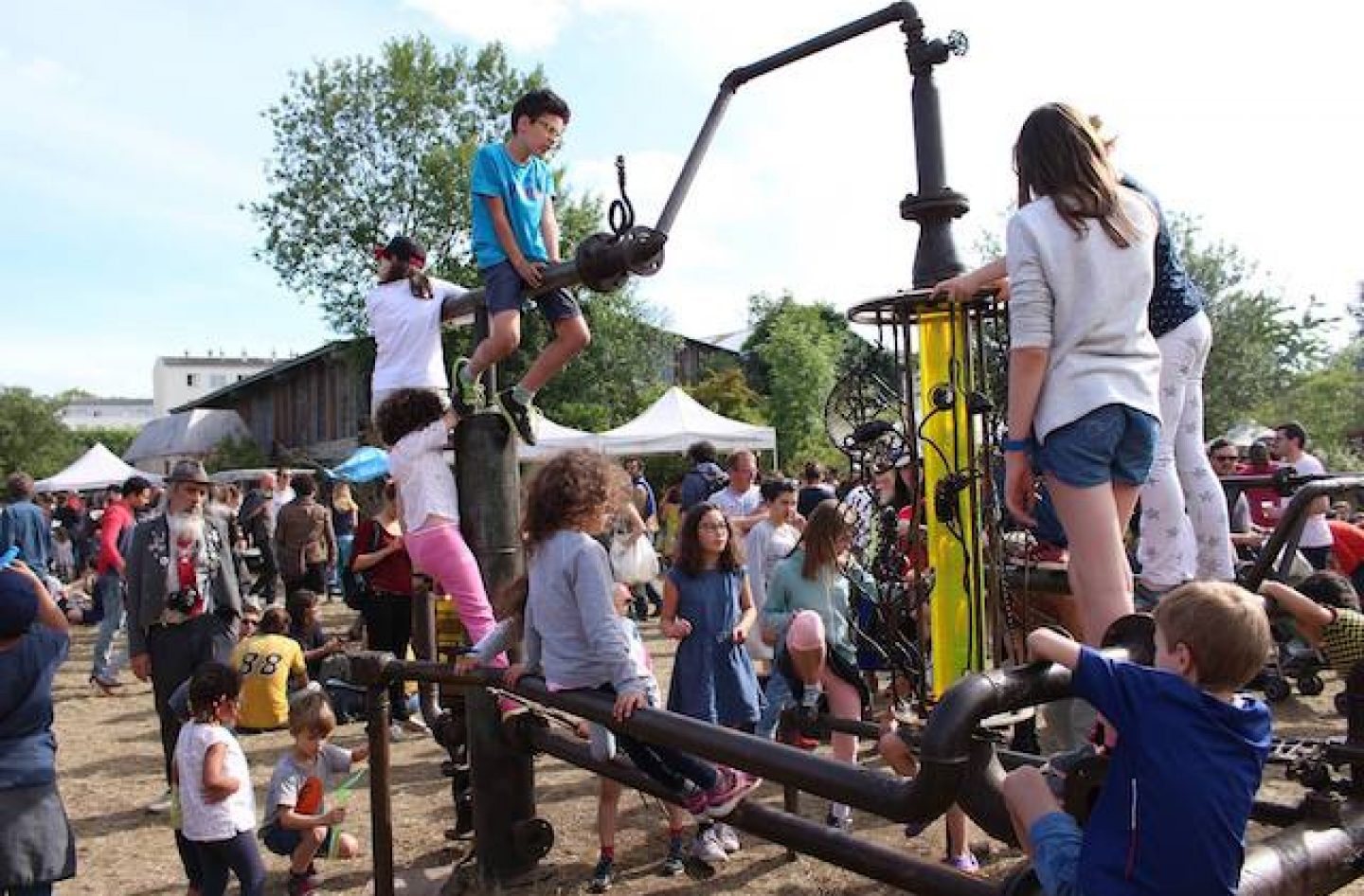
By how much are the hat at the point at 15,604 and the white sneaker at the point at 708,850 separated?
3071mm

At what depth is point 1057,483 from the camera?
8.25 feet

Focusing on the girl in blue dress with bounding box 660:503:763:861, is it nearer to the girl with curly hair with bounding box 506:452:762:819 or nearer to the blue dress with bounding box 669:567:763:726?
the blue dress with bounding box 669:567:763:726

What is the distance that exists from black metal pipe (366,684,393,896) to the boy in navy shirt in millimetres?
3173

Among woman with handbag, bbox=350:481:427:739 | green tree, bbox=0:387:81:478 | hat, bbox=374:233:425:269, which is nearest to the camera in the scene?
hat, bbox=374:233:425:269

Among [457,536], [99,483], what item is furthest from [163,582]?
[99,483]

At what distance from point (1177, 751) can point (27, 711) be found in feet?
12.7

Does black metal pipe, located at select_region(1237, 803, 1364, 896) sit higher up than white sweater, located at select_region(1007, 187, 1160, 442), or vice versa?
white sweater, located at select_region(1007, 187, 1160, 442)

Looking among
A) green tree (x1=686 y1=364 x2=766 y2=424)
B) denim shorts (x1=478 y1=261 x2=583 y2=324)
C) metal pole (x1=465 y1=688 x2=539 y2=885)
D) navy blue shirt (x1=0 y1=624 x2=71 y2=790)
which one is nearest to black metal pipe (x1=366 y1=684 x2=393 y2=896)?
metal pole (x1=465 y1=688 x2=539 y2=885)

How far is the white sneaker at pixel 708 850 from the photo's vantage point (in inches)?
209

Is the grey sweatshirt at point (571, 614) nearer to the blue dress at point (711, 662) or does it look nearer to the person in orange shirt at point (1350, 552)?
the blue dress at point (711, 662)

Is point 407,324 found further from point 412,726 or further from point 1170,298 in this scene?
point 412,726

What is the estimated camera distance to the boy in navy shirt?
1963 millimetres

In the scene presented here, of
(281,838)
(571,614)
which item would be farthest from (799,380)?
(571,614)

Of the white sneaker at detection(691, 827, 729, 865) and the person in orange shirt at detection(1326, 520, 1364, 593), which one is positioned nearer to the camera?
the white sneaker at detection(691, 827, 729, 865)
